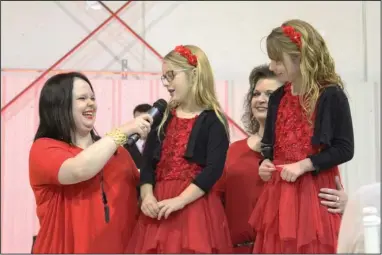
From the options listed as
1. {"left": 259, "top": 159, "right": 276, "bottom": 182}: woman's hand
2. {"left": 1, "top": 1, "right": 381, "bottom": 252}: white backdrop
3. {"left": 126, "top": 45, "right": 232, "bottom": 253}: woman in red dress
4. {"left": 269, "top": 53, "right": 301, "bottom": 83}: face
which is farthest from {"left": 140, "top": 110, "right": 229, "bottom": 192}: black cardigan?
{"left": 1, "top": 1, "right": 381, "bottom": 252}: white backdrop

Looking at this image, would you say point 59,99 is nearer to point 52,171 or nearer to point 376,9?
point 52,171

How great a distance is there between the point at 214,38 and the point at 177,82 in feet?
4.42

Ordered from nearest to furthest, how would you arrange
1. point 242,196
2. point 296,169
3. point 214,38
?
1. point 296,169
2. point 242,196
3. point 214,38

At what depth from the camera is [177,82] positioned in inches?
50.4

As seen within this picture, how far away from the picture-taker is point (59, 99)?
1.29 meters

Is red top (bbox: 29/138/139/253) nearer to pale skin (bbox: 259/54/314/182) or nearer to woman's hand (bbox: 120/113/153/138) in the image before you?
woman's hand (bbox: 120/113/153/138)

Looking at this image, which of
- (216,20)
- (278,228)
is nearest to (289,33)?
(278,228)

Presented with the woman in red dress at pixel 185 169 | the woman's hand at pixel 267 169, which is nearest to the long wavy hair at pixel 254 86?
the woman in red dress at pixel 185 169

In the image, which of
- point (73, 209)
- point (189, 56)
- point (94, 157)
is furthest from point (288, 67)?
point (73, 209)

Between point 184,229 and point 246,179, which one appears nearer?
point 184,229

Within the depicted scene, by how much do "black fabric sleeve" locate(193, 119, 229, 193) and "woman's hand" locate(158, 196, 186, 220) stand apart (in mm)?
58

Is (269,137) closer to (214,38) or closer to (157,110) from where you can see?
(157,110)

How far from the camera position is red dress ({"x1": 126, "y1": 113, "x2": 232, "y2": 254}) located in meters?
1.18

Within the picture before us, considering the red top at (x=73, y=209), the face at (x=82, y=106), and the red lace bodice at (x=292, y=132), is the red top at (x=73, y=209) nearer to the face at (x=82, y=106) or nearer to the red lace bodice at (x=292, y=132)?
the face at (x=82, y=106)
